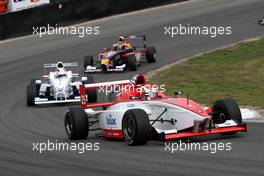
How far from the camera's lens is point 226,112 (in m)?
13.4

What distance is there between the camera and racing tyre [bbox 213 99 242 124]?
13.3m

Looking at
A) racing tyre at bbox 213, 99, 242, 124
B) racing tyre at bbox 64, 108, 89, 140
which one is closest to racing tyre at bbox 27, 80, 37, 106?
racing tyre at bbox 64, 108, 89, 140

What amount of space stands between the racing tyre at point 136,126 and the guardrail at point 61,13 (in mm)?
19382

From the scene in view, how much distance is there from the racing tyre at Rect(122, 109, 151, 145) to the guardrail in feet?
63.6

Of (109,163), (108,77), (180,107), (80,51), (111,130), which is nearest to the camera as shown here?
(109,163)

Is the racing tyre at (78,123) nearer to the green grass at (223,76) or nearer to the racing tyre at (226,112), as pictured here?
the racing tyre at (226,112)

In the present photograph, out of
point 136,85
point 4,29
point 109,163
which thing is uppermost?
point 4,29

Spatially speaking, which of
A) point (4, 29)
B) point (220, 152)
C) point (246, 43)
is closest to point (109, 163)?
point (220, 152)

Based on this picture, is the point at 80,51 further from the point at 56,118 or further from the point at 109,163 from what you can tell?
the point at 109,163

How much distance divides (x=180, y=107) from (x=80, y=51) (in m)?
18.4

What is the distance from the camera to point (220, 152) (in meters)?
11.7

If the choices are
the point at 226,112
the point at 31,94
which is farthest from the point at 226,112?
the point at 31,94

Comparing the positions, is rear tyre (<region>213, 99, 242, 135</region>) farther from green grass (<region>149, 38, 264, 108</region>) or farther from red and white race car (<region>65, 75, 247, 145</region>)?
green grass (<region>149, 38, 264, 108</region>)

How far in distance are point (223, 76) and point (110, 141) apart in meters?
9.68
